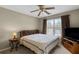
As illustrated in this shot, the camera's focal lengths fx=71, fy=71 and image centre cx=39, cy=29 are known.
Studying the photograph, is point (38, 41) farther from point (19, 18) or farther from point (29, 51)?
point (19, 18)

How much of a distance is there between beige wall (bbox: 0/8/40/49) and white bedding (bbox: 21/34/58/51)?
0.68ft

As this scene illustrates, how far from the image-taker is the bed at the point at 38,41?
1363 millimetres

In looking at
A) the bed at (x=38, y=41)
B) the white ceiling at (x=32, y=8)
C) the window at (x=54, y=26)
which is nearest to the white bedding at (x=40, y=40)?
the bed at (x=38, y=41)

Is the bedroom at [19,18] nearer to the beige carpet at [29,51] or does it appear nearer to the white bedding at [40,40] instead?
the beige carpet at [29,51]

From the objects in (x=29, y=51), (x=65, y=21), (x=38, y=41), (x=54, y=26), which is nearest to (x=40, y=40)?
(x=38, y=41)

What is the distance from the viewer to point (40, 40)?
1430mm

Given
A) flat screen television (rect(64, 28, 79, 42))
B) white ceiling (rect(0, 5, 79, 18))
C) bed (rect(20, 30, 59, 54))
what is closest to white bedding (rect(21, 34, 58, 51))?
bed (rect(20, 30, 59, 54))

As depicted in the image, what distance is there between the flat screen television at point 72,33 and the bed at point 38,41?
225 millimetres

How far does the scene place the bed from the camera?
1363 millimetres

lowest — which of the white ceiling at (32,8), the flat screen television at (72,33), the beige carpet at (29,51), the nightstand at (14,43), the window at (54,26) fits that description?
the beige carpet at (29,51)

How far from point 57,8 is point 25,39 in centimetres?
88
